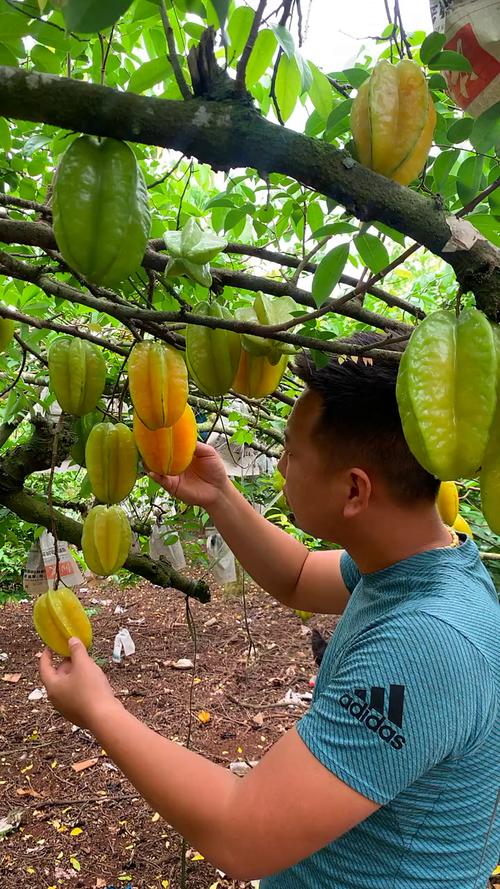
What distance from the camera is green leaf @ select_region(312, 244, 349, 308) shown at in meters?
1.10

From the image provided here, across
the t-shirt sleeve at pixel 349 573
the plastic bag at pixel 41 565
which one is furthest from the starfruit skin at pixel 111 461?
the plastic bag at pixel 41 565

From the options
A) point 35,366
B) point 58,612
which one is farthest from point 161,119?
point 35,366

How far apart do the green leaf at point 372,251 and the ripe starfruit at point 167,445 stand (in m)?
0.58

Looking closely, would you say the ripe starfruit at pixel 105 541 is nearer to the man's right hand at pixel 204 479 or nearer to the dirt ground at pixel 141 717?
the man's right hand at pixel 204 479

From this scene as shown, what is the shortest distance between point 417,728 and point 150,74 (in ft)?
4.70

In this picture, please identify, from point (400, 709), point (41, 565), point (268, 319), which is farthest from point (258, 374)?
point (41, 565)

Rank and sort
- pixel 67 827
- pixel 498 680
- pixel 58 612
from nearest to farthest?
pixel 498 680 < pixel 58 612 < pixel 67 827

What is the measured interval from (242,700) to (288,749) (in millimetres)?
3950

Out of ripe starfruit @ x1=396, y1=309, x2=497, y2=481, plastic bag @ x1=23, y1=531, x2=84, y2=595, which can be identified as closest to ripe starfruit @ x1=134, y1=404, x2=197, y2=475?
ripe starfruit @ x1=396, y1=309, x2=497, y2=481

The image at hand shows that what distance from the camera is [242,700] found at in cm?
486

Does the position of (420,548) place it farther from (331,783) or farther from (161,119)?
(161,119)

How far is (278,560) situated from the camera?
2301 mm

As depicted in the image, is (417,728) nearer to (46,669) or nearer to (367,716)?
(367,716)

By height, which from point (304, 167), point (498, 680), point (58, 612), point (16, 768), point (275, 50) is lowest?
point (16, 768)
